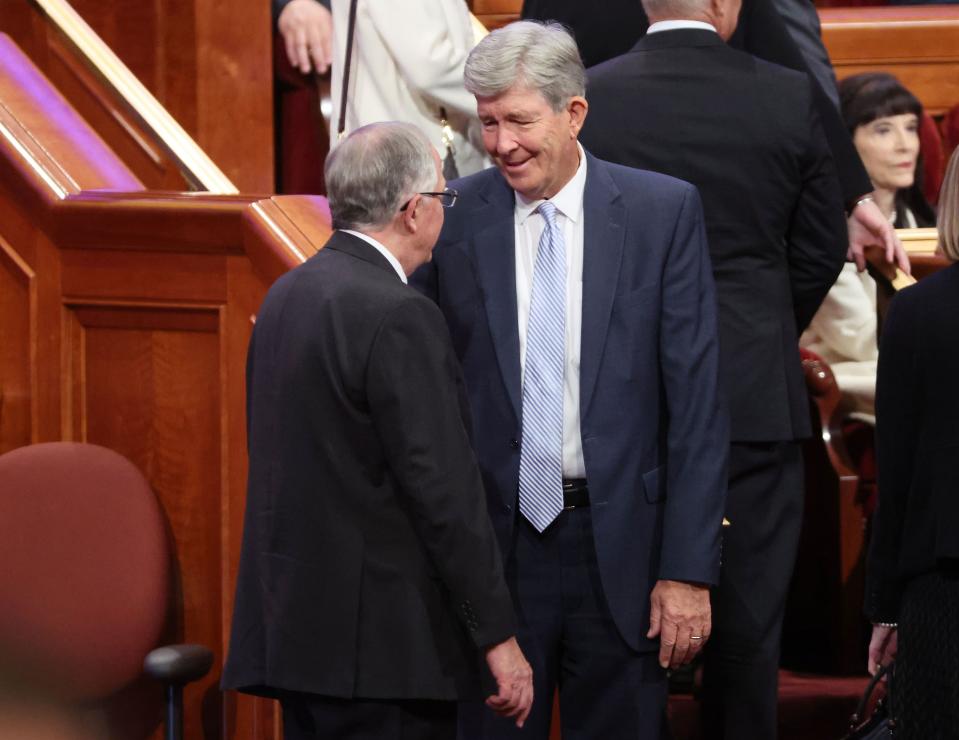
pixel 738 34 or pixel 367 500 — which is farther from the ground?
pixel 738 34

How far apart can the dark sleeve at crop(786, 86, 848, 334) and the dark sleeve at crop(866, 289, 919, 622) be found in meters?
0.47

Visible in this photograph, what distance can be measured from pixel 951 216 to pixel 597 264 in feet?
1.77

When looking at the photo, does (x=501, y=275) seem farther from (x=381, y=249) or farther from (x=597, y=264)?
(x=381, y=249)

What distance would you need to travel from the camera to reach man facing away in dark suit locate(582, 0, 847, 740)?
264cm

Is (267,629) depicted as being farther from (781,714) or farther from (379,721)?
(781,714)

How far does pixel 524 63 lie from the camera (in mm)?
2266

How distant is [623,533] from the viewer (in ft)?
7.48

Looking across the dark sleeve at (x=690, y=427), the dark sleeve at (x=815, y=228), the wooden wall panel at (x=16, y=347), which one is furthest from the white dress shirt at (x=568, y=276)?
the wooden wall panel at (x=16, y=347)

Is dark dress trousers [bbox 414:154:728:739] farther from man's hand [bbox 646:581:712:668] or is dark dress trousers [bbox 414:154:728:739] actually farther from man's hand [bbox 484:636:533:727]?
man's hand [bbox 484:636:533:727]

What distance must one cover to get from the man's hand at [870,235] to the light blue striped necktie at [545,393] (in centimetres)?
121

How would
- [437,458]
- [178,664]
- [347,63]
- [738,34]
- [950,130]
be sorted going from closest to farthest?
[437,458], [178,664], [738,34], [347,63], [950,130]

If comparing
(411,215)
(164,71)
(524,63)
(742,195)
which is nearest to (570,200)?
(524,63)

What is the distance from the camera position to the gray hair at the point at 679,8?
2.66 metres

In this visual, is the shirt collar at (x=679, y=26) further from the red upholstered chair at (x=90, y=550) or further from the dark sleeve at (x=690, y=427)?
the red upholstered chair at (x=90, y=550)
